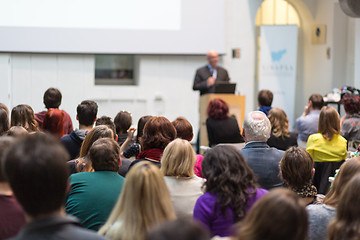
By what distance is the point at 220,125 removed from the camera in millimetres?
6215

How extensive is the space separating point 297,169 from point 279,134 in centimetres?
212

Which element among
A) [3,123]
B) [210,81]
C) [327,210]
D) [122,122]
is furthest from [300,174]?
[210,81]

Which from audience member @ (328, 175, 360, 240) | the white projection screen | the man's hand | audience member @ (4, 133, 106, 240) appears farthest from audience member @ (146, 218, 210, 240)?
the white projection screen

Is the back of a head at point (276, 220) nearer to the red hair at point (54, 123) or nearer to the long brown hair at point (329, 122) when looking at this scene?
the long brown hair at point (329, 122)

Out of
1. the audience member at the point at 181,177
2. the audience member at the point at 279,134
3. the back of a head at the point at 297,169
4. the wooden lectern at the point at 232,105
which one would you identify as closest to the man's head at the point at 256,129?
the back of a head at the point at 297,169

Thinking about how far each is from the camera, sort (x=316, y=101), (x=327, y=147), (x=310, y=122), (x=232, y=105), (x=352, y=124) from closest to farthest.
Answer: (x=327, y=147) < (x=352, y=124) < (x=310, y=122) < (x=316, y=101) < (x=232, y=105)

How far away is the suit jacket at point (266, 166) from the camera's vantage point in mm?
3672

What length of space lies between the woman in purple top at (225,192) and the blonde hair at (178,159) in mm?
316

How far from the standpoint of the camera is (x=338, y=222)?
2.20 m

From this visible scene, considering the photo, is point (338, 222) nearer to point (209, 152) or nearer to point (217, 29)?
point (209, 152)

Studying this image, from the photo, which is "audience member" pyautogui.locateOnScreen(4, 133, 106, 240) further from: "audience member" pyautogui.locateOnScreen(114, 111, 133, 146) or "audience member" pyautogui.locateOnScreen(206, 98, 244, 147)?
"audience member" pyautogui.locateOnScreen(206, 98, 244, 147)

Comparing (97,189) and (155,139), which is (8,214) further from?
(155,139)

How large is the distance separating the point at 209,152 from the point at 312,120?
3.64 m

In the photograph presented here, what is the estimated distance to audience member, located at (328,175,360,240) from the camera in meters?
2.15
